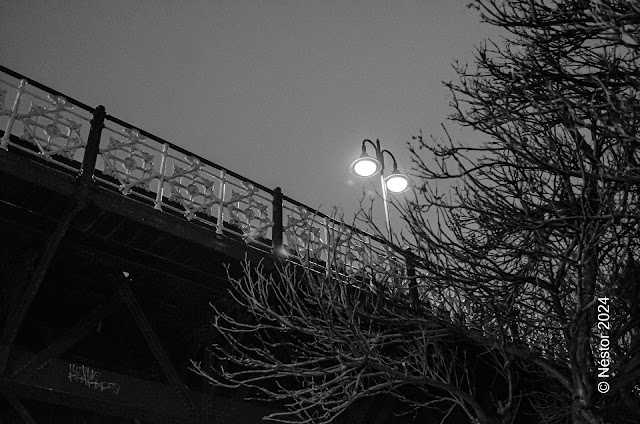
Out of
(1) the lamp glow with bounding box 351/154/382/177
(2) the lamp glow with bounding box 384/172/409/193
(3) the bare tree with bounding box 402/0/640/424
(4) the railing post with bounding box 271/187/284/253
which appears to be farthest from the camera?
(2) the lamp glow with bounding box 384/172/409/193

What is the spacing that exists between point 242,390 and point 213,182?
2.91m

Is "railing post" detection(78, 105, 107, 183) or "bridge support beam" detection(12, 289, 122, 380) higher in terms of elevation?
"railing post" detection(78, 105, 107, 183)

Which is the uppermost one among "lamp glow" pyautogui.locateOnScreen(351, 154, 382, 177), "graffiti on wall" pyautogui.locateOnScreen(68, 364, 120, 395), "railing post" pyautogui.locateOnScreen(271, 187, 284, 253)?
"lamp glow" pyautogui.locateOnScreen(351, 154, 382, 177)

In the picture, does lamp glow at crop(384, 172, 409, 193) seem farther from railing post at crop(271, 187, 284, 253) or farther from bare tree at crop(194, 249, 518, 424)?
railing post at crop(271, 187, 284, 253)

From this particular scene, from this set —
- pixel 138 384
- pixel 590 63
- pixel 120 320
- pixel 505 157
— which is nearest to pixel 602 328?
pixel 505 157

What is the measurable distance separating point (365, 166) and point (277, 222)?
3388mm

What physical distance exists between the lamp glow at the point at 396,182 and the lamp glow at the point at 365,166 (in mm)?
780

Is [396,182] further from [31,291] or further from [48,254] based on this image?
[31,291]

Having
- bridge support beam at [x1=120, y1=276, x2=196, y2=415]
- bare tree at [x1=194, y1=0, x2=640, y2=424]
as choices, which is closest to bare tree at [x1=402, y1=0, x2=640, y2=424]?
bare tree at [x1=194, y1=0, x2=640, y2=424]

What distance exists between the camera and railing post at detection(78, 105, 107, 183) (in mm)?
6539

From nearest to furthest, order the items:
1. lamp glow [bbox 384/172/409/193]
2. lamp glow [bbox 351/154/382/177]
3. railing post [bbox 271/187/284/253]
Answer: railing post [bbox 271/187/284/253] → lamp glow [bbox 351/154/382/177] → lamp glow [bbox 384/172/409/193]

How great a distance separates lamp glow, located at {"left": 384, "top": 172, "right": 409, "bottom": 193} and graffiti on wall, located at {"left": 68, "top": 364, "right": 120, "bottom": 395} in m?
7.13

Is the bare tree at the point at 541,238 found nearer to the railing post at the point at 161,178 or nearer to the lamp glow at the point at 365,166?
the railing post at the point at 161,178

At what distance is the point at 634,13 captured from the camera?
14.7 ft
